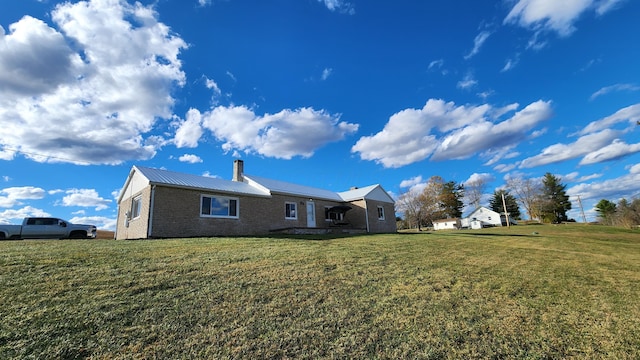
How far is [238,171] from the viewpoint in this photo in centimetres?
2084

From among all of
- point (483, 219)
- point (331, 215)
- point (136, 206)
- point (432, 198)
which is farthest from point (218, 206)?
point (483, 219)

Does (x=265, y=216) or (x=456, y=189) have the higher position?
(x=456, y=189)

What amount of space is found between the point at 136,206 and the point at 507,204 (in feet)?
223

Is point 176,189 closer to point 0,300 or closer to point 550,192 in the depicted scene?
point 0,300

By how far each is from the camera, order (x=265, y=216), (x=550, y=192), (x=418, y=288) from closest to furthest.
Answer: (x=418, y=288) < (x=265, y=216) < (x=550, y=192)

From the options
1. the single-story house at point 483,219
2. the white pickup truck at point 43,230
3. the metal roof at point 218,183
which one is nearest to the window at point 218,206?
the metal roof at point 218,183

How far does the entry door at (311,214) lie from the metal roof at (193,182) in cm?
402

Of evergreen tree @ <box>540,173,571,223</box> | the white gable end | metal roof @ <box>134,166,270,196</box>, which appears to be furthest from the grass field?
evergreen tree @ <box>540,173,571,223</box>

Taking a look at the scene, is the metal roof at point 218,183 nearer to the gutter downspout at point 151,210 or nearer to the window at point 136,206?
the gutter downspout at point 151,210

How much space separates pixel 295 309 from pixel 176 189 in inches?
493

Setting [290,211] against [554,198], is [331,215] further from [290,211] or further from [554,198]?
[554,198]

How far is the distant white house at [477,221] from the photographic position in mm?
54094

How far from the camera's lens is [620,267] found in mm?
7836

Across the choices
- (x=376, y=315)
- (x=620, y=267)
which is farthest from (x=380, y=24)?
(x=376, y=315)
